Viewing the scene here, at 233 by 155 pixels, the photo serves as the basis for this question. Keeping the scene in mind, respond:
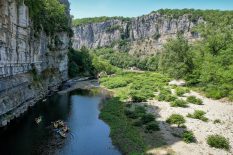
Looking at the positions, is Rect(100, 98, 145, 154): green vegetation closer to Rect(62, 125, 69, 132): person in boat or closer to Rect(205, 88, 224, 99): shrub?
Rect(62, 125, 69, 132): person in boat

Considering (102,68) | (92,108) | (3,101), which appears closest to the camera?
(3,101)

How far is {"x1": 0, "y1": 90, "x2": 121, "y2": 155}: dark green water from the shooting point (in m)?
32.1

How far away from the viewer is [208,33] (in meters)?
78.8

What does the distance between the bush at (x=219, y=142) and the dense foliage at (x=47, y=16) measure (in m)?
40.6

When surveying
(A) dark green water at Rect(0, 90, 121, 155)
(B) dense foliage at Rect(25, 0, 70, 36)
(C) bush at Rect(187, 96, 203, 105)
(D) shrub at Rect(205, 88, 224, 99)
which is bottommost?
(A) dark green water at Rect(0, 90, 121, 155)

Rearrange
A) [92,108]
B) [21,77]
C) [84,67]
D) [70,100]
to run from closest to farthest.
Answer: [21,77]
[92,108]
[70,100]
[84,67]

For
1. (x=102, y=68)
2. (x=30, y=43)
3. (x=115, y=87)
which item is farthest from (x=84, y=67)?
(x=30, y=43)

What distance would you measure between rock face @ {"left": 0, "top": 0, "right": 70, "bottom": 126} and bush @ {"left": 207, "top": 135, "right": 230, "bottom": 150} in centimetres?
2617

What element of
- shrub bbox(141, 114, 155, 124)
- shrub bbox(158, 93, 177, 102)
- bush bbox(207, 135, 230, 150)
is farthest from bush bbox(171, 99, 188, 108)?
bush bbox(207, 135, 230, 150)

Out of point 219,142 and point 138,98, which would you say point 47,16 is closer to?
point 138,98

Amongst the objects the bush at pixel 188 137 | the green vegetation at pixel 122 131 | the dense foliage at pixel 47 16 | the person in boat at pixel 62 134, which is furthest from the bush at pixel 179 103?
the dense foliage at pixel 47 16

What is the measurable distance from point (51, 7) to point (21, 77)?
32.8m

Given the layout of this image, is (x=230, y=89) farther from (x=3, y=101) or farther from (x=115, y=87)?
(x=3, y=101)

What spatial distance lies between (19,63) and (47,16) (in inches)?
1046
